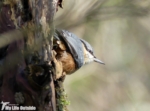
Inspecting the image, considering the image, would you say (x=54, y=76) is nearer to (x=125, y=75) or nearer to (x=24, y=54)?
(x=24, y=54)

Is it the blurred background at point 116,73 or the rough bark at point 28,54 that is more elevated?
the blurred background at point 116,73

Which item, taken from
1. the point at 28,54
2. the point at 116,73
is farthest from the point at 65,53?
the point at 116,73

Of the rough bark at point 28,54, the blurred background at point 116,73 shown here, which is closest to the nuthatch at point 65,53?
the rough bark at point 28,54

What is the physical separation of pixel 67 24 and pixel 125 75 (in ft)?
12.5

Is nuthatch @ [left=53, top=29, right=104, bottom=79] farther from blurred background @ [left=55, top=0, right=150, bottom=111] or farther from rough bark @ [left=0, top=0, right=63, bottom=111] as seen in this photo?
blurred background @ [left=55, top=0, right=150, bottom=111]

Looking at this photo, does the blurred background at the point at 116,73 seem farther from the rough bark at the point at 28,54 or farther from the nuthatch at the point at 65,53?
the rough bark at the point at 28,54

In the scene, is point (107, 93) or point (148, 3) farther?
point (107, 93)

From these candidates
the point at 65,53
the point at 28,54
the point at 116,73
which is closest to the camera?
the point at 28,54

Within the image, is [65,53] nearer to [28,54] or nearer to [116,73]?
[28,54]

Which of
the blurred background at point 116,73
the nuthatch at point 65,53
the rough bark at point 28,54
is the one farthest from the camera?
the blurred background at point 116,73

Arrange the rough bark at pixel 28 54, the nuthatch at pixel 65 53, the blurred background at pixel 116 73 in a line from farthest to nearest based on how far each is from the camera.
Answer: the blurred background at pixel 116 73 < the nuthatch at pixel 65 53 < the rough bark at pixel 28 54

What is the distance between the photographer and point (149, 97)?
5629mm

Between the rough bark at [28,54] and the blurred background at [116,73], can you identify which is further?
the blurred background at [116,73]

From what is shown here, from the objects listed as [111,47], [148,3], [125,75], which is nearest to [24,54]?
[148,3]
